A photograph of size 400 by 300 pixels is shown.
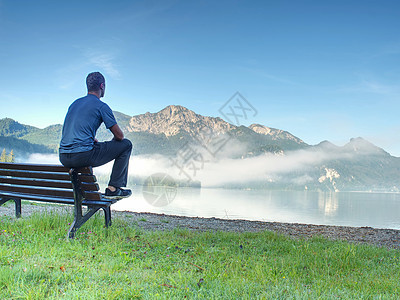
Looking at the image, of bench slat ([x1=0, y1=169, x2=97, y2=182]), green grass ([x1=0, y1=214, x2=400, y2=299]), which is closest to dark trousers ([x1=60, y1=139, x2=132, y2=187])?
bench slat ([x1=0, y1=169, x2=97, y2=182])

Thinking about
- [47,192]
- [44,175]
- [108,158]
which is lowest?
[47,192]

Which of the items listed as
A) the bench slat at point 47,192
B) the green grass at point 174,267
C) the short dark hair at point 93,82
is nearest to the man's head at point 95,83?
the short dark hair at point 93,82

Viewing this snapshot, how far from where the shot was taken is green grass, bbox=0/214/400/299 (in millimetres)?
3162

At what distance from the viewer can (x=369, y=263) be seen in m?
5.04

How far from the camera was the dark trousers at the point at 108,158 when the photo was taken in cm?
523

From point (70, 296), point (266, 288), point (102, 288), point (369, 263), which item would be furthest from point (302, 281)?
point (70, 296)

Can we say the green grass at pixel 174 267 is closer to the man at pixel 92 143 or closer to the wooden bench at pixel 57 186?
the wooden bench at pixel 57 186

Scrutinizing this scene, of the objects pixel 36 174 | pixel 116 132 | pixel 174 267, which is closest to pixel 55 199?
pixel 36 174

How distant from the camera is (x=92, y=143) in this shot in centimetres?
532

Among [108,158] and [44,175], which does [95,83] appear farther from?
[44,175]

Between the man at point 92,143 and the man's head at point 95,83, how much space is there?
0.57 feet

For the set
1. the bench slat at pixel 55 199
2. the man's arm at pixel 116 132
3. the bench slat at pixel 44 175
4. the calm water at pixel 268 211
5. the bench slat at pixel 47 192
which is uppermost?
the man's arm at pixel 116 132

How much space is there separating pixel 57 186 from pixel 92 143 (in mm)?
1223

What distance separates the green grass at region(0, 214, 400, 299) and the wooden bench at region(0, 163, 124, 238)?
1.50 ft
